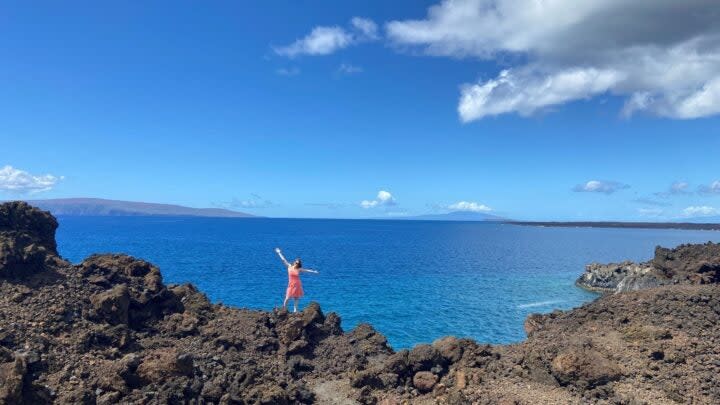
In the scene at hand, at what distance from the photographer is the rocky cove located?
1263 centimetres

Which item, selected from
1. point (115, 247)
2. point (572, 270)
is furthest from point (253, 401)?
point (115, 247)

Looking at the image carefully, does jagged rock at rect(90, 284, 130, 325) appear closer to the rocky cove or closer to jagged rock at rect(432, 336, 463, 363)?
the rocky cove

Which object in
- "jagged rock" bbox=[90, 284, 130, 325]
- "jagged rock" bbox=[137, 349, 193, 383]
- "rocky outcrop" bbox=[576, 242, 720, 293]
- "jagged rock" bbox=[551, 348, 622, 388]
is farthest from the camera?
"rocky outcrop" bbox=[576, 242, 720, 293]

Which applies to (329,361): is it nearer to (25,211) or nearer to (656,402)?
(656,402)

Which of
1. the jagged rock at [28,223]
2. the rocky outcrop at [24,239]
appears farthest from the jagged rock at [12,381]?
the jagged rock at [28,223]

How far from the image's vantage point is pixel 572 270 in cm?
7781

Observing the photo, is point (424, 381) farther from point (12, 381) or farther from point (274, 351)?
point (12, 381)

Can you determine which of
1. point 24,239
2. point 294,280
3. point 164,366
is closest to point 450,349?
point 294,280

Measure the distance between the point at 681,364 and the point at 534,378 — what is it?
460 cm

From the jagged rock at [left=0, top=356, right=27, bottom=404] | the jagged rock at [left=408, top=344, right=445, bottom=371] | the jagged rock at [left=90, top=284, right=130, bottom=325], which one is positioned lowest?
the jagged rock at [left=408, top=344, right=445, bottom=371]

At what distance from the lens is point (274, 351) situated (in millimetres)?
16656

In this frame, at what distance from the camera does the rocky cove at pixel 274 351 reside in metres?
12.6

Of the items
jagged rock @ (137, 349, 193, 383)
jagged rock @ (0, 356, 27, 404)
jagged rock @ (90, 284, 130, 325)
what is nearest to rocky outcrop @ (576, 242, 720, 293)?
jagged rock @ (137, 349, 193, 383)

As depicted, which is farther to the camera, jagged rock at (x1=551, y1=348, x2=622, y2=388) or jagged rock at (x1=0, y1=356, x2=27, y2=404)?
jagged rock at (x1=551, y1=348, x2=622, y2=388)
